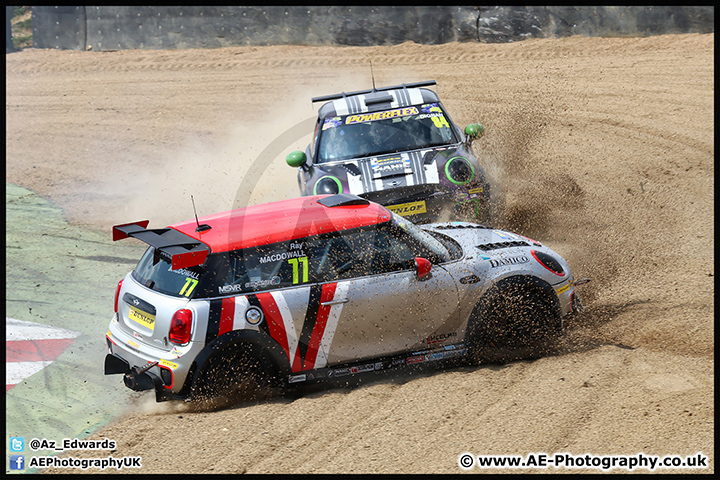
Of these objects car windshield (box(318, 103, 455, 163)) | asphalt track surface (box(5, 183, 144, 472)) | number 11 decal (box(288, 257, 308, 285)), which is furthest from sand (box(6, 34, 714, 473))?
car windshield (box(318, 103, 455, 163))

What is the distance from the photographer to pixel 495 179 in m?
10.4

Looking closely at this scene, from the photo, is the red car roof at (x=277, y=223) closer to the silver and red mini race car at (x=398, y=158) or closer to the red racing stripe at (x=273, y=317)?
the red racing stripe at (x=273, y=317)

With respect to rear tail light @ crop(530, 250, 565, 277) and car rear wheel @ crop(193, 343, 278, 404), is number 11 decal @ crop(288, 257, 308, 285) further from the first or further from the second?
rear tail light @ crop(530, 250, 565, 277)

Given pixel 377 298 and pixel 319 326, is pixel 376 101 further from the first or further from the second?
pixel 319 326

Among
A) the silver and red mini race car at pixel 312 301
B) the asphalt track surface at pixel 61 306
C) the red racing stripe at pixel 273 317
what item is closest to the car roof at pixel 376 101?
the asphalt track surface at pixel 61 306

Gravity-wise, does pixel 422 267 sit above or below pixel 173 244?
below

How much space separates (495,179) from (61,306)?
19.5 ft

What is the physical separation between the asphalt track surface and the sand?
440mm

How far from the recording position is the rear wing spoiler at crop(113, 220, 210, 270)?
17.9 ft

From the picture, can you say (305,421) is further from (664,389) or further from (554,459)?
(664,389)

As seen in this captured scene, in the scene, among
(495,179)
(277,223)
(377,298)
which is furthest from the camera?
Answer: (495,179)

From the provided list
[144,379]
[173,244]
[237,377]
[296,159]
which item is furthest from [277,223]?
[296,159]

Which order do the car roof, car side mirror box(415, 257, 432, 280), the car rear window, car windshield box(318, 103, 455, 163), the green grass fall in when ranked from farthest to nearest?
the green grass, the car roof, car windshield box(318, 103, 455, 163), car side mirror box(415, 257, 432, 280), the car rear window

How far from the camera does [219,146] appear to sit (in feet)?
46.6
